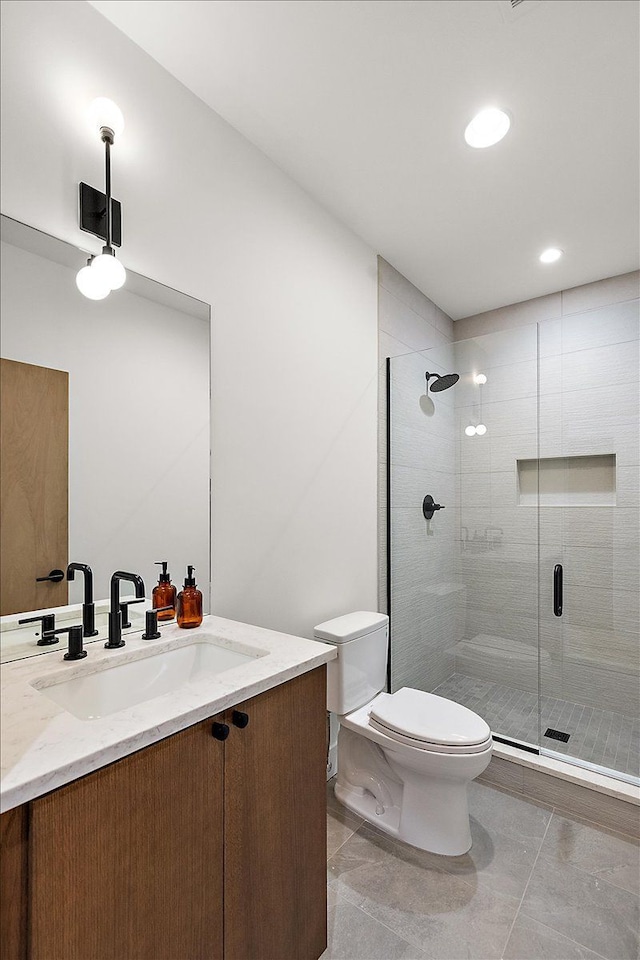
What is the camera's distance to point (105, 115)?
50.6 inches

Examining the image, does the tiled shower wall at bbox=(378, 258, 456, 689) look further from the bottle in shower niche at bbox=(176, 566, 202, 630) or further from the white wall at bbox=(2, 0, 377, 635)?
the bottle in shower niche at bbox=(176, 566, 202, 630)

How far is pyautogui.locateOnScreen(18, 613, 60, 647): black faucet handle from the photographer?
3.81 ft

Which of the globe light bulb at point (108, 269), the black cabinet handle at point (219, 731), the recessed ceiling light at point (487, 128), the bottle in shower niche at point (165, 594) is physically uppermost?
the recessed ceiling light at point (487, 128)

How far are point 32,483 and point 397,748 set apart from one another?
1.46m

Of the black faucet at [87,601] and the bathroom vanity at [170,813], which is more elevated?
the black faucet at [87,601]

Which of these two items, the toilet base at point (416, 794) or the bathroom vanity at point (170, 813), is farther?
the toilet base at point (416, 794)

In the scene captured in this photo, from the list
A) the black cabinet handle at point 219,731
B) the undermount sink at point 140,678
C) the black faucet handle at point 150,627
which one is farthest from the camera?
the black faucet handle at point 150,627

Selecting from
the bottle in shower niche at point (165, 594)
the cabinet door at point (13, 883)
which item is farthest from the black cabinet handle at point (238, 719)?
the bottle in shower niche at point (165, 594)

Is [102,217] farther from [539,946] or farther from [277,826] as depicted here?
[539,946]

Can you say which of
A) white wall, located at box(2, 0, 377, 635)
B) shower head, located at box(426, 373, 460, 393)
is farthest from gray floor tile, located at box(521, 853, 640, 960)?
shower head, located at box(426, 373, 460, 393)

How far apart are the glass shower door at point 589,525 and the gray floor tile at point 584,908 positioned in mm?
640

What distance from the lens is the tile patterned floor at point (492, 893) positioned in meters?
1.38

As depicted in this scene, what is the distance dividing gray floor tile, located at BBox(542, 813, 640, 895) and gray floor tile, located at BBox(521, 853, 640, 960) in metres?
0.04

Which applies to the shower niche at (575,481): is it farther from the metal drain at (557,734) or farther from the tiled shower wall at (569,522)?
the metal drain at (557,734)
